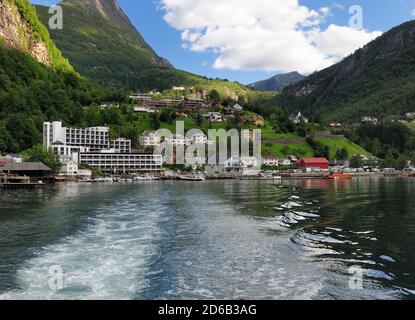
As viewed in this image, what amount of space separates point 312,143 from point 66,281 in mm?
167493

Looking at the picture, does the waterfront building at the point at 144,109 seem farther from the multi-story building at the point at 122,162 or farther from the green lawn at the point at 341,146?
the green lawn at the point at 341,146

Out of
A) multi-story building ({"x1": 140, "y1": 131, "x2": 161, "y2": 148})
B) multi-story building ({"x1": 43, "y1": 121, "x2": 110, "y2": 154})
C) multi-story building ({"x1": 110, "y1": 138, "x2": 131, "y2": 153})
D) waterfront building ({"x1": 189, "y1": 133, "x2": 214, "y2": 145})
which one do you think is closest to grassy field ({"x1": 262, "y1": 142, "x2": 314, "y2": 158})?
waterfront building ({"x1": 189, "y1": 133, "x2": 214, "y2": 145})

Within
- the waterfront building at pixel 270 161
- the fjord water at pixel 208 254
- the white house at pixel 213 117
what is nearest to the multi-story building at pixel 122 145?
the white house at pixel 213 117

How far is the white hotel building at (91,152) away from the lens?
5290 inches

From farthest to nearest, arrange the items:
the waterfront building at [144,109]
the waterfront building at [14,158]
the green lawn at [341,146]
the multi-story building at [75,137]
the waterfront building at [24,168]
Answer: the waterfront building at [144,109] → the green lawn at [341,146] → the multi-story building at [75,137] → the waterfront building at [14,158] → the waterfront building at [24,168]

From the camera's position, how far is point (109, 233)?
2930cm

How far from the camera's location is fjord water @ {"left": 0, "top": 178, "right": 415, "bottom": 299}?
16.8m

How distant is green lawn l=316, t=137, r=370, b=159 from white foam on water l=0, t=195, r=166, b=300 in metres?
155

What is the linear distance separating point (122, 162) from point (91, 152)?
33.5ft

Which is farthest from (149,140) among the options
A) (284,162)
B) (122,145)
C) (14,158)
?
(14,158)

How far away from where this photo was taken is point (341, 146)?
182 m

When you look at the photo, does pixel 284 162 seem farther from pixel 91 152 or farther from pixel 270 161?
pixel 91 152

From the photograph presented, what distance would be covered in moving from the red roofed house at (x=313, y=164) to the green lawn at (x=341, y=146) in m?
19.8
